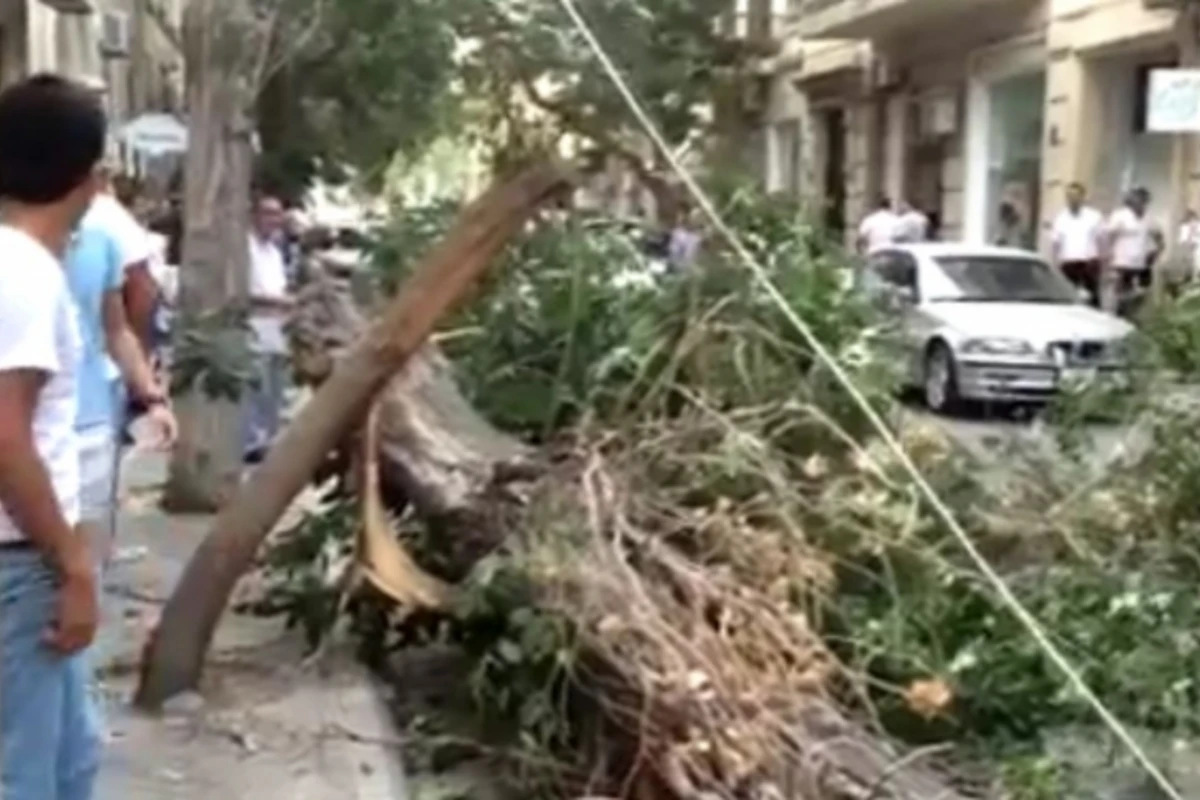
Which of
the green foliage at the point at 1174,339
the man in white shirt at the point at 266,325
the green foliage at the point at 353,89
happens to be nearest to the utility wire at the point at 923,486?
the green foliage at the point at 1174,339

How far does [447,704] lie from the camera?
30.0ft

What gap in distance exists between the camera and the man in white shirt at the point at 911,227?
109 feet

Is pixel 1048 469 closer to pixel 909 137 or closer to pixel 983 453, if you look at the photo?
pixel 983 453

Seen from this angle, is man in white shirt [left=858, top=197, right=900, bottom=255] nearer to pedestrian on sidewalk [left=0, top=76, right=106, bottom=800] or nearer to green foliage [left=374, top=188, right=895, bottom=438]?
green foliage [left=374, top=188, right=895, bottom=438]

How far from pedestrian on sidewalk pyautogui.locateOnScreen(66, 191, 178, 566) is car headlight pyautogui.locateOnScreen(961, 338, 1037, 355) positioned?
49.8ft

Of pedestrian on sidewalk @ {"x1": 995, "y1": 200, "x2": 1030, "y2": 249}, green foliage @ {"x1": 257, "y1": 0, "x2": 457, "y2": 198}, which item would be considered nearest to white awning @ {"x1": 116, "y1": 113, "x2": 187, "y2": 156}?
green foliage @ {"x1": 257, "y1": 0, "x2": 457, "y2": 198}

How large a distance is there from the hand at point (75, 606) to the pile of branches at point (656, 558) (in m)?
2.47

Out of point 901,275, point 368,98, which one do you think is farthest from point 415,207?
point 368,98

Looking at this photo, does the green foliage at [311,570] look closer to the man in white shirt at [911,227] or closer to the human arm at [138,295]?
the human arm at [138,295]

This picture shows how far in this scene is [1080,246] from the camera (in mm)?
28609

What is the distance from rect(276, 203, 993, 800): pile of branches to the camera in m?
7.22

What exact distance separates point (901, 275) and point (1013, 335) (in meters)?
2.01

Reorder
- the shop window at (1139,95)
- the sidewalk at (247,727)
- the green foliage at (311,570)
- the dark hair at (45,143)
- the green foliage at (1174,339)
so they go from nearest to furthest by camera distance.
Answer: the dark hair at (45,143) → the sidewalk at (247,727) → the green foliage at (311,570) → the green foliage at (1174,339) → the shop window at (1139,95)

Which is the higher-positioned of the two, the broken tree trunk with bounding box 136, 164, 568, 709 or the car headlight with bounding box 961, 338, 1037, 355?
the broken tree trunk with bounding box 136, 164, 568, 709
